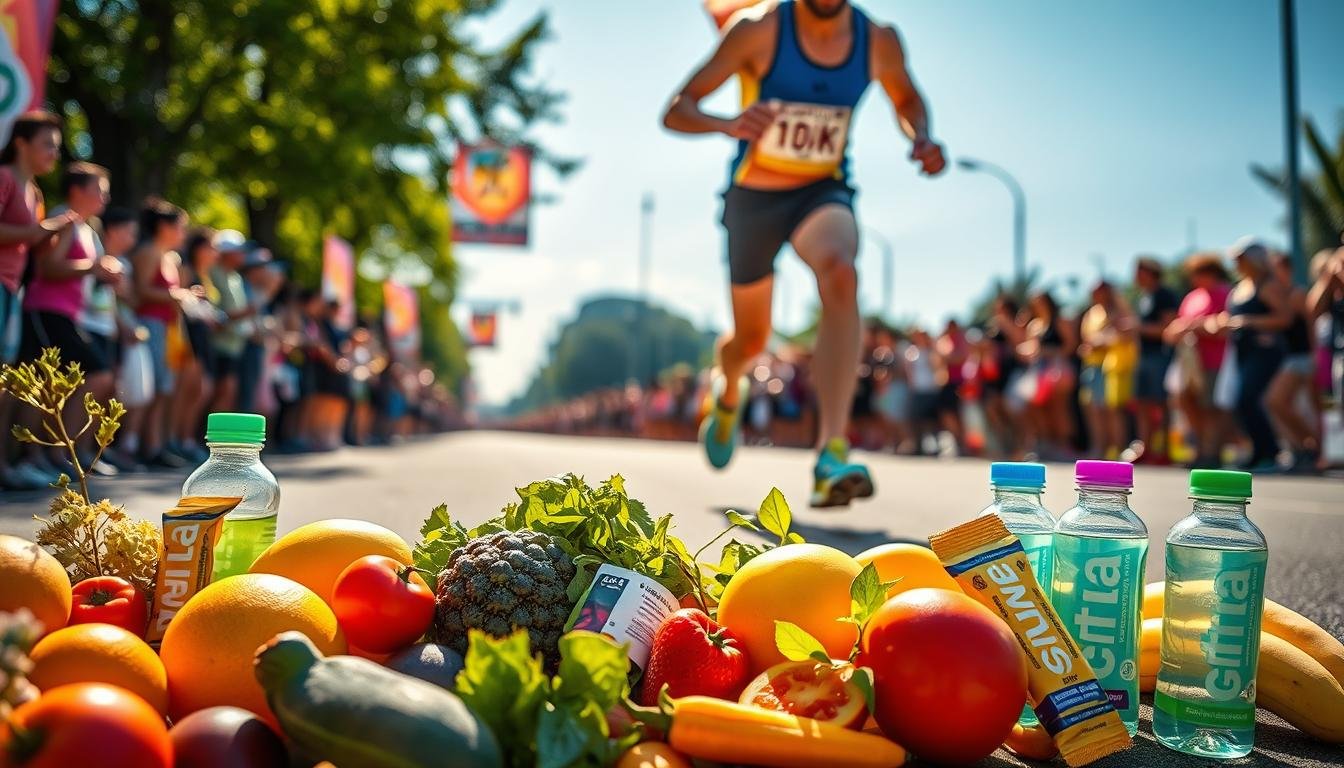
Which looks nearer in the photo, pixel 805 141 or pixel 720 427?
pixel 805 141

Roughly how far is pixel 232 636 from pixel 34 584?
35 centimetres

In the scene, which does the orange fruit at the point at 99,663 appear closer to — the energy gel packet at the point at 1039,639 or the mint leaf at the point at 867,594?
the mint leaf at the point at 867,594

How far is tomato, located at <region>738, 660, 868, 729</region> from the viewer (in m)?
1.62

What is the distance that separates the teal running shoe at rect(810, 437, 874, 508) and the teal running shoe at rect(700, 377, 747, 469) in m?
1.86

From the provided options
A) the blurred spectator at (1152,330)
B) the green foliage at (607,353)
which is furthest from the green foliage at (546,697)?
the green foliage at (607,353)

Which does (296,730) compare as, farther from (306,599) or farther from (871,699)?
(871,699)

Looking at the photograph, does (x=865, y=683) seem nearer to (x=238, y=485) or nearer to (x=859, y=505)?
(x=238, y=485)

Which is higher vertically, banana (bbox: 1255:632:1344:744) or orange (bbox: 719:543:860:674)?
orange (bbox: 719:543:860:674)

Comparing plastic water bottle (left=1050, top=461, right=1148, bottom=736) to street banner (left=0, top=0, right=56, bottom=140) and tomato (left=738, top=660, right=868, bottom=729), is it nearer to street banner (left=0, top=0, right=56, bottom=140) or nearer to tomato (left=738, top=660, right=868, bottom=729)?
tomato (left=738, top=660, right=868, bottom=729)

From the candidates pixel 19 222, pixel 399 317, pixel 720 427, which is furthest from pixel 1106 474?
pixel 399 317

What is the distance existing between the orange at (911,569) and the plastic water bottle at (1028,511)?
15cm

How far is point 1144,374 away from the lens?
12000 millimetres

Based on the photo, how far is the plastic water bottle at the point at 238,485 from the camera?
2182 millimetres

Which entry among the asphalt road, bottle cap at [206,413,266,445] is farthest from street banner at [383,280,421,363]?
bottle cap at [206,413,266,445]
